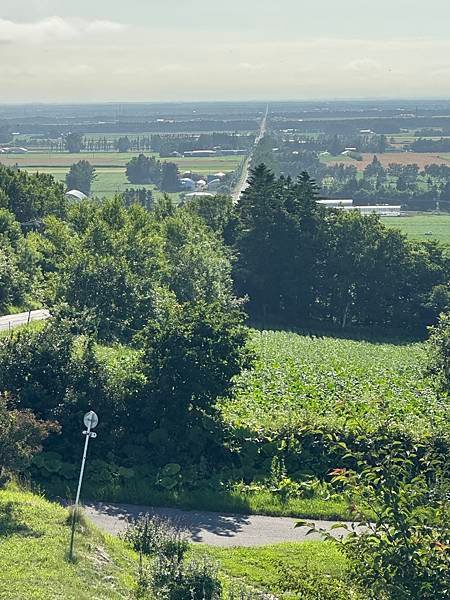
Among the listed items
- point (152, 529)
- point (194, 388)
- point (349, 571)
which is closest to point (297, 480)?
point (194, 388)

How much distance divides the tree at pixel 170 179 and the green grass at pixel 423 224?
5680cm

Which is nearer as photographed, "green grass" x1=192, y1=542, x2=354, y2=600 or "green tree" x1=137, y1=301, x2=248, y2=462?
"green grass" x1=192, y1=542, x2=354, y2=600

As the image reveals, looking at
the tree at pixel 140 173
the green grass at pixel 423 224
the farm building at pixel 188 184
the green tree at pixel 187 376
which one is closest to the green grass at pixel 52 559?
the green tree at pixel 187 376

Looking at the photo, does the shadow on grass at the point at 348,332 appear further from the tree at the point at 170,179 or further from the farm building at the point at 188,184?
the tree at the point at 170,179

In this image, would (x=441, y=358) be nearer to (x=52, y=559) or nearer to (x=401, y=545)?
(x=52, y=559)

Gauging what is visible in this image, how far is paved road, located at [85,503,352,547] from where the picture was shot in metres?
20.0

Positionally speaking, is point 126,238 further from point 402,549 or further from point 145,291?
point 402,549

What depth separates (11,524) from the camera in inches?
650

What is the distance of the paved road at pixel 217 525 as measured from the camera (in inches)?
789

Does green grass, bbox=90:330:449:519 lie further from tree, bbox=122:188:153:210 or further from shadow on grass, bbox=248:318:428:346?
tree, bbox=122:188:153:210

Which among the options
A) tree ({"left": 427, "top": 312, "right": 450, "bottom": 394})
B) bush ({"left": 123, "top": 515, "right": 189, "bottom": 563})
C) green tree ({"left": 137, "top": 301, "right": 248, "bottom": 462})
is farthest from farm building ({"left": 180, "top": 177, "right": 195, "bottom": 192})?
bush ({"left": 123, "top": 515, "right": 189, "bottom": 563})

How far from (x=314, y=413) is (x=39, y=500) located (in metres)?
12.3

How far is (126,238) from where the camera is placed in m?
45.5

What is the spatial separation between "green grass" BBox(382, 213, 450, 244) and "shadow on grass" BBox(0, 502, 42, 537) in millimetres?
109331
